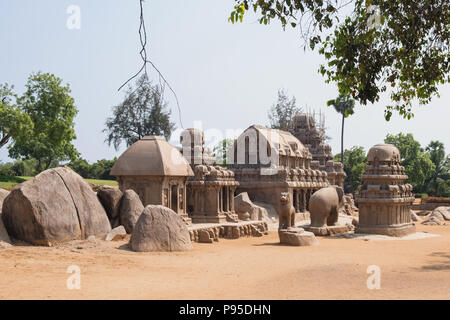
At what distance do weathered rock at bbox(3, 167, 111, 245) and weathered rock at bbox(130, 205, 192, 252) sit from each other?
5.24 ft

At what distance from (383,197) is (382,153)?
6.82ft

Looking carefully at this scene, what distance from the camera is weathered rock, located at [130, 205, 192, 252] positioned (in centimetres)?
1391

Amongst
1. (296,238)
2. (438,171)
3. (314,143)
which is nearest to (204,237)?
(296,238)

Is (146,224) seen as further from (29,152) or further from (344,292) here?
(29,152)

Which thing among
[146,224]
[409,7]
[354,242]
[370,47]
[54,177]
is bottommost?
[354,242]

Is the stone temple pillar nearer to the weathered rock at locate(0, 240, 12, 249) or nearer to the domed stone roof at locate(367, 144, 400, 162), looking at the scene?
the domed stone roof at locate(367, 144, 400, 162)

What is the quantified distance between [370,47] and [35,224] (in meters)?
9.36

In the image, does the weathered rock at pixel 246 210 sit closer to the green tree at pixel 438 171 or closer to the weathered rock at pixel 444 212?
the weathered rock at pixel 444 212

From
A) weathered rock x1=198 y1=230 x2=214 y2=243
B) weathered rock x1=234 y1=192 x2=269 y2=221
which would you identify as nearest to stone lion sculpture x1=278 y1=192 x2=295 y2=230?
weathered rock x1=198 y1=230 x2=214 y2=243

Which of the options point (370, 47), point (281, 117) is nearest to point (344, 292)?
point (370, 47)

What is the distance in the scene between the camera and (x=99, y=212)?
50.3 ft

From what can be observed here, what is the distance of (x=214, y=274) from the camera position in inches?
426

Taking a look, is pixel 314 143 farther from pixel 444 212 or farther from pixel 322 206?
pixel 322 206

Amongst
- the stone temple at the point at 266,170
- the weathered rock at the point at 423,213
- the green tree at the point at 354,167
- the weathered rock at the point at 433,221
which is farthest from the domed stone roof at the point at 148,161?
the green tree at the point at 354,167
